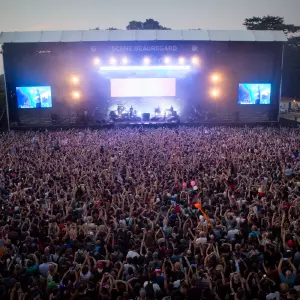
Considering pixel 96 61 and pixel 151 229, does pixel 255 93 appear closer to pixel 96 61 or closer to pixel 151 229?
pixel 96 61

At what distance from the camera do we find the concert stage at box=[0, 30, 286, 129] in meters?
23.6

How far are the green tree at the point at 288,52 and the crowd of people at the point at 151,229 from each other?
106 ft

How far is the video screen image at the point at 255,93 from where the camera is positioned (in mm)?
24922

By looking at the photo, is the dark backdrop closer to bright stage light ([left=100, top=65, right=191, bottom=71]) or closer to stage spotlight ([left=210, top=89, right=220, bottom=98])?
stage spotlight ([left=210, top=89, right=220, bottom=98])

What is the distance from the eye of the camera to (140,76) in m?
25.2

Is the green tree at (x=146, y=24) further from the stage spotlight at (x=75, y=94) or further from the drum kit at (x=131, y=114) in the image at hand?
the stage spotlight at (x=75, y=94)

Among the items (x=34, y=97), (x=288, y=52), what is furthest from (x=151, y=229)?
(x=288, y=52)

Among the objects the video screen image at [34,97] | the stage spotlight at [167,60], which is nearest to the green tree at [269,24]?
the stage spotlight at [167,60]

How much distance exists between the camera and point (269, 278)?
4680 millimetres

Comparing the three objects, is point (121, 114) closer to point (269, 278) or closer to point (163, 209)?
point (163, 209)

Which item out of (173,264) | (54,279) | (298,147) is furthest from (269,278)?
(298,147)

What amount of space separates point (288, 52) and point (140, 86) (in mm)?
25138

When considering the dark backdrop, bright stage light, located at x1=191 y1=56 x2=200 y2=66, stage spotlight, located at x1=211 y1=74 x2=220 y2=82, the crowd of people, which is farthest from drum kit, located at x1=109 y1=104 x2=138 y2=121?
the crowd of people

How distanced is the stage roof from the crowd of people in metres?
13.9
